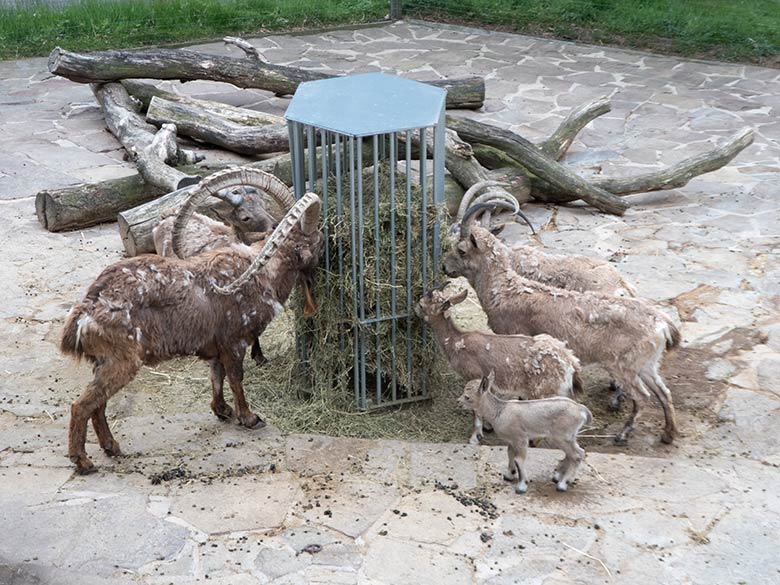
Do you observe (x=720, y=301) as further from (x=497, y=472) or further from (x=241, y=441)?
(x=241, y=441)

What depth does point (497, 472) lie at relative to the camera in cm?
616

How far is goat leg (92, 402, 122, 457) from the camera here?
623cm

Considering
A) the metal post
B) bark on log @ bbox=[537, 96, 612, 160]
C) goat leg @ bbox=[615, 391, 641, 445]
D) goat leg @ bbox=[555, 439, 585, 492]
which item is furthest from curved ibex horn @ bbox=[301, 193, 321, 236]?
the metal post

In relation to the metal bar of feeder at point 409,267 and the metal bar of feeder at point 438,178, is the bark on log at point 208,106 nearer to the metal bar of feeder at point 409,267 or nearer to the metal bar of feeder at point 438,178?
the metal bar of feeder at point 438,178

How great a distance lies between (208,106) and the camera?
40.4 feet

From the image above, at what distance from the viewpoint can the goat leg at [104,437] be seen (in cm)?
623

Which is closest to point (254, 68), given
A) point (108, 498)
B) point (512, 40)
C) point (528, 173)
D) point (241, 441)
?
point (528, 173)

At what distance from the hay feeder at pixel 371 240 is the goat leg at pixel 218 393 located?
2.24ft

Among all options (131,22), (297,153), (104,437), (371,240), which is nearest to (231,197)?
(297,153)

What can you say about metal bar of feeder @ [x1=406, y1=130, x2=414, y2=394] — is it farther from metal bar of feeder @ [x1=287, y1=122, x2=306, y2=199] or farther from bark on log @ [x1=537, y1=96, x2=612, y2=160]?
bark on log @ [x1=537, y1=96, x2=612, y2=160]

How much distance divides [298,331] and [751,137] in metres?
6.85

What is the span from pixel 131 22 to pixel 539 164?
851 cm

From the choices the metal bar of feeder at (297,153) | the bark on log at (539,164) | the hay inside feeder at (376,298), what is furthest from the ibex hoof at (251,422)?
the bark on log at (539,164)

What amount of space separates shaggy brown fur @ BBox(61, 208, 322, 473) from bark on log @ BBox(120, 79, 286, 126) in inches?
206
